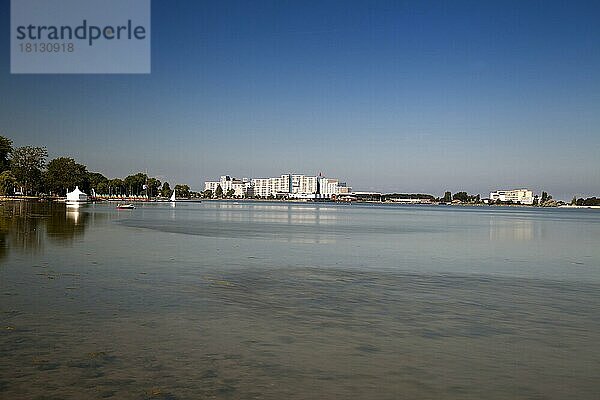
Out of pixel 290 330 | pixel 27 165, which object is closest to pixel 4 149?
pixel 27 165

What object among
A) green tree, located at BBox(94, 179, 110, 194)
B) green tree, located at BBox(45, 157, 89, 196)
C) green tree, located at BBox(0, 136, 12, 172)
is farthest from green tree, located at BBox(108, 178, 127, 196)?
green tree, located at BBox(0, 136, 12, 172)

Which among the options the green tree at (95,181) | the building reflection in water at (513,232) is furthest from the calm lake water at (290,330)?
the green tree at (95,181)

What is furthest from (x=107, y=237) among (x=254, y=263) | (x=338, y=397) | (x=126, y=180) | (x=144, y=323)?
(x=126, y=180)

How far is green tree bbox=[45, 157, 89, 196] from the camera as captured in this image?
5408 inches

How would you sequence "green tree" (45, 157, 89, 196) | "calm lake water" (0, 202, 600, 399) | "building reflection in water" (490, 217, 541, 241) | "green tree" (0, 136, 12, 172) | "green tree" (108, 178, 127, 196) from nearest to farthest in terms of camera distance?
"calm lake water" (0, 202, 600, 399) → "building reflection in water" (490, 217, 541, 241) → "green tree" (0, 136, 12, 172) → "green tree" (45, 157, 89, 196) → "green tree" (108, 178, 127, 196)

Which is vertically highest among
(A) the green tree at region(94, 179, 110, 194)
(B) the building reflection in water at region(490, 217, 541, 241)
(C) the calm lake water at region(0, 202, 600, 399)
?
(A) the green tree at region(94, 179, 110, 194)

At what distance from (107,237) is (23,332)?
2018 cm

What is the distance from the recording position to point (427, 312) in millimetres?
10977

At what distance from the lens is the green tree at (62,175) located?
451ft

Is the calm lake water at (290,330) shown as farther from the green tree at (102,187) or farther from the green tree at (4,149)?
the green tree at (102,187)

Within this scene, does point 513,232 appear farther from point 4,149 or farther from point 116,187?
point 116,187

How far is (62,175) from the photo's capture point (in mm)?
137625

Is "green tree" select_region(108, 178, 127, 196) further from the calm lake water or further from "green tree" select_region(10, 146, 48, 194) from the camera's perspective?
the calm lake water

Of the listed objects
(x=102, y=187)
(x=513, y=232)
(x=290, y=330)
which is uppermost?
(x=102, y=187)
